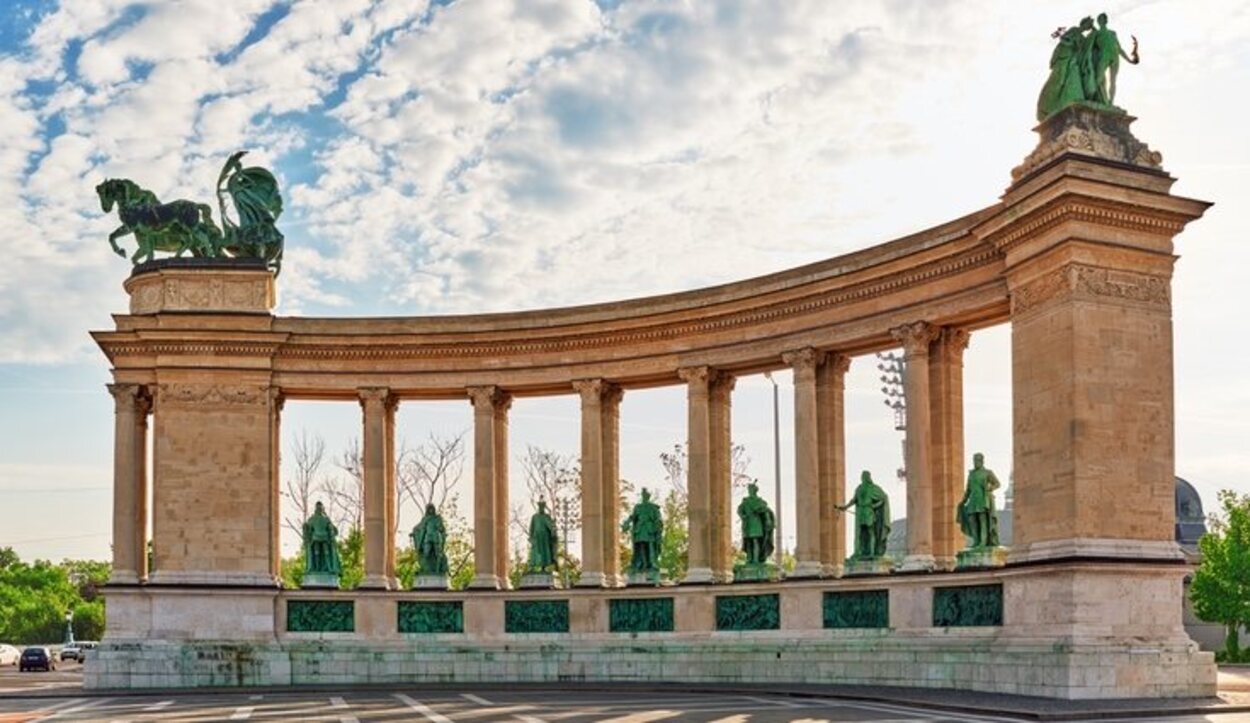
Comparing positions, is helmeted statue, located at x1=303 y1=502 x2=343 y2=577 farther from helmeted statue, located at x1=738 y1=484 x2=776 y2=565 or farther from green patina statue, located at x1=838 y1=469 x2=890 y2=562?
green patina statue, located at x1=838 y1=469 x2=890 y2=562

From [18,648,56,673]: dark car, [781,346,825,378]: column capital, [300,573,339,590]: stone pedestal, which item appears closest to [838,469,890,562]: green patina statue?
[781,346,825,378]: column capital

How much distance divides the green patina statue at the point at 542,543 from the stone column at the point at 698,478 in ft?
18.2

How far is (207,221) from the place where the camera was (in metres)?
53.3

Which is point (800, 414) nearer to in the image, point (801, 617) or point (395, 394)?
point (801, 617)

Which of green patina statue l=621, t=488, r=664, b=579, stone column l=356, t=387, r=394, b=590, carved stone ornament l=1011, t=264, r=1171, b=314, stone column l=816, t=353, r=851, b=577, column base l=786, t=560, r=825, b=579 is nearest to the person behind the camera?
carved stone ornament l=1011, t=264, r=1171, b=314

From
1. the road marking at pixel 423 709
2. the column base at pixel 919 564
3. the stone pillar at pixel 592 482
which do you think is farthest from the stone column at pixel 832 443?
the road marking at pixel 423 709

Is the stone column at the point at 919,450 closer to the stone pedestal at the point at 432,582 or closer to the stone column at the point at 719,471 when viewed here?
the stone column at the point at 719,471

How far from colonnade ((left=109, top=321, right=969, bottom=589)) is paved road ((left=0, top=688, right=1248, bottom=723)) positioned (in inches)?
287

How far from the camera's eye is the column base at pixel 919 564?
41.5 m

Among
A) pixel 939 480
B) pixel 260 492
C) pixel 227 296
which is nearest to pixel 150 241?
pixel 227 296

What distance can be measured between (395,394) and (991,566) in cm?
2271

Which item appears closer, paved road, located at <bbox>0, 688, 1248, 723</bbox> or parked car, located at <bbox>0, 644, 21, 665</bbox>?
paved road, located at <bbox>0, 688, 1248, 723</bbox>

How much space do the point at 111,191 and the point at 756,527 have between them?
25355 millimetres

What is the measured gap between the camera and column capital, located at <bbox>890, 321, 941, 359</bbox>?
4247 cm
